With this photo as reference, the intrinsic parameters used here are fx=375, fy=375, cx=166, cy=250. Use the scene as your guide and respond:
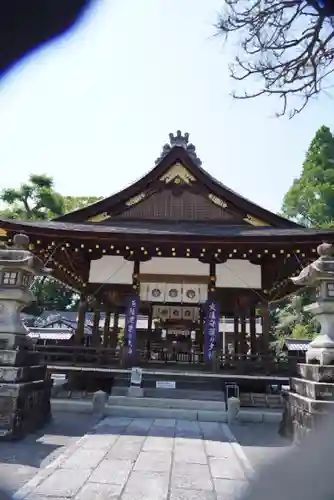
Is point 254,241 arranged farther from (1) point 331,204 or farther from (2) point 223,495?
(1) point 331,204

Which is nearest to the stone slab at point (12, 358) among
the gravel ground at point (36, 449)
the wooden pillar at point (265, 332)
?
the gravel ground at point (36, 449)

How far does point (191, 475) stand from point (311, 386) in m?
2.44

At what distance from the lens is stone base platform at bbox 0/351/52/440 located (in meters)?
5.94

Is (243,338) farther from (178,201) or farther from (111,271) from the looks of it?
(178,201)

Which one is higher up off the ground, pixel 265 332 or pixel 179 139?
pixel 179 139

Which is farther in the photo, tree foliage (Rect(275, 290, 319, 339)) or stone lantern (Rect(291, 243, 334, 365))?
tree foliage (Rect(275, 290, 319, 339))

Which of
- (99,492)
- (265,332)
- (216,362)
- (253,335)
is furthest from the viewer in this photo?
(253,335)

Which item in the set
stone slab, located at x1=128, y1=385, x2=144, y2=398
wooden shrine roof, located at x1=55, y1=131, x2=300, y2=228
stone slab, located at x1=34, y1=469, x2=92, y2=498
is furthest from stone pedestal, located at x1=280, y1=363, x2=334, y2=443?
wooden shrine roof, located at x1=55, y1=131, x2=300, y2=228

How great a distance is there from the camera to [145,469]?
447cm

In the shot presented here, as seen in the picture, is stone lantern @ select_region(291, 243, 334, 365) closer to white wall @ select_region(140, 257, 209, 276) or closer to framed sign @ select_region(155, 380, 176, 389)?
framed sign @ select_region(155, 380, 176, 389)

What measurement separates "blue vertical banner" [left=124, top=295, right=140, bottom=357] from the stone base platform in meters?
3.62

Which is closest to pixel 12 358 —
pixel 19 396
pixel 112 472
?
pixel 19 396

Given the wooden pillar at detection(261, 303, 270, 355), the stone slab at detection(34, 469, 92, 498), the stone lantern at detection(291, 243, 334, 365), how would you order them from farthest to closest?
the wooden pillar at detection(261, 303, 270, 355), the stone lantern at detection(291, 243, 334, 365), the stone slab at detection(34, 469, 92, 498)

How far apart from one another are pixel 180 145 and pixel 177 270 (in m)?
5.07
